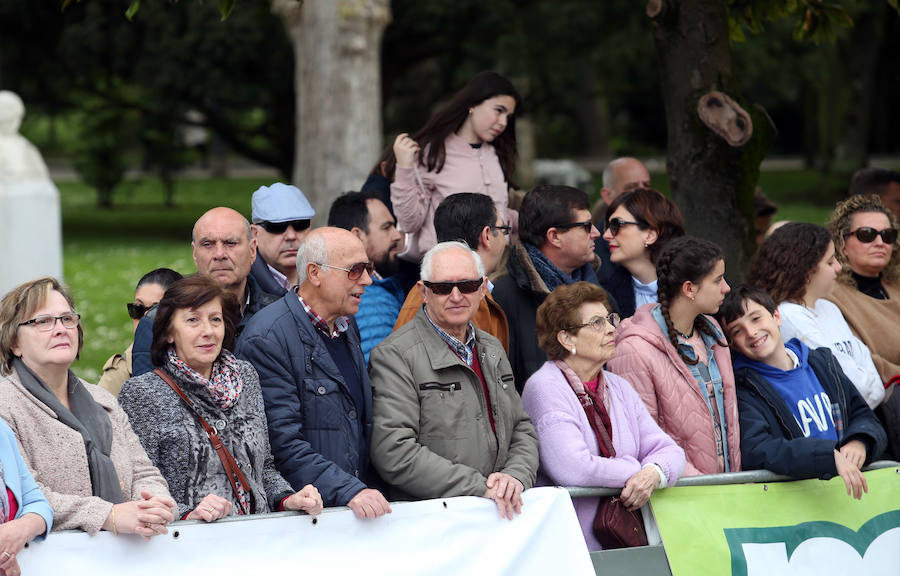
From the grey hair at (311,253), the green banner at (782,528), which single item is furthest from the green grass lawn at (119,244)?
the green banner at (782,528)

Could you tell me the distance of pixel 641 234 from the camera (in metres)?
6.08

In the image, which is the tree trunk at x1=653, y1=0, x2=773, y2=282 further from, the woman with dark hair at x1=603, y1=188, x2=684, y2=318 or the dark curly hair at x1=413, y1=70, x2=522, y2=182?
the woman with dark hair at x1=603, y1=188, x2=684, y2=318

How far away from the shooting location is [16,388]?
163 inches

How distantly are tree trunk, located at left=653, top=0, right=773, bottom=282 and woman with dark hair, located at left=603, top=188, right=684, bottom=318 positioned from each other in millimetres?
1964

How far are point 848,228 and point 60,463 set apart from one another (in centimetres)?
421

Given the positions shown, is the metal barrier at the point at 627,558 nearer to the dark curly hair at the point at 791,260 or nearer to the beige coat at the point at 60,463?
the dark curly hair at the point at 791,260

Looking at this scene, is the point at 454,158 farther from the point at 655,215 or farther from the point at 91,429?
the point at 91,429

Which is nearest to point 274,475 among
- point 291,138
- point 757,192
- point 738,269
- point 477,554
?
point 477,554

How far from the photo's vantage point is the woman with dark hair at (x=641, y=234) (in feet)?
20.0

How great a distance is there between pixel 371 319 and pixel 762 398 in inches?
69.6

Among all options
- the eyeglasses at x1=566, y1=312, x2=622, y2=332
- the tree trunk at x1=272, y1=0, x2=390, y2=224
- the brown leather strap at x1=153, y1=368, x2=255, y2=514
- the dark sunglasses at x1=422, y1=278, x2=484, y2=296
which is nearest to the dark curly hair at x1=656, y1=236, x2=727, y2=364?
the eyeglasses at x1=566, y1=312, x2=622, y2=332

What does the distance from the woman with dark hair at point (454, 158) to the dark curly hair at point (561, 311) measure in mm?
1526

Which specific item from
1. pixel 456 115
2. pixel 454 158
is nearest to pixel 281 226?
pixel 454 158

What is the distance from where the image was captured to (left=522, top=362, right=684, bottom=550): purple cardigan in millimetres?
4801
